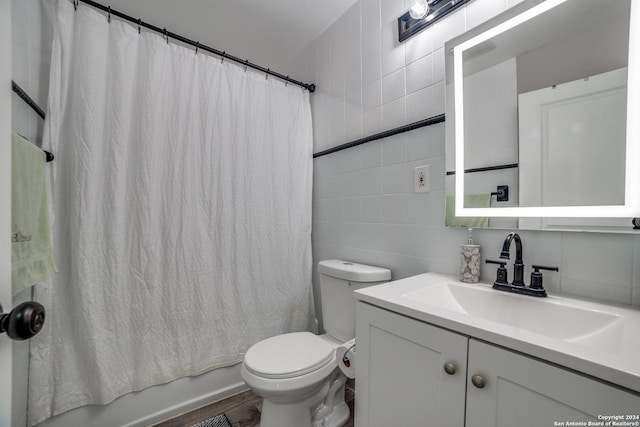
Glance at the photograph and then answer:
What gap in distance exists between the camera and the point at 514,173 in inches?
36.3

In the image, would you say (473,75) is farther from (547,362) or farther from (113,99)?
(113,99)

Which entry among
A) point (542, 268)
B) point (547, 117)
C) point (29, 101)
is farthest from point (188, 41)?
point (542, 268)

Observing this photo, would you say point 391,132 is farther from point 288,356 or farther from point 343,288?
point 288,356

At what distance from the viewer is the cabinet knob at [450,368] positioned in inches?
23.5

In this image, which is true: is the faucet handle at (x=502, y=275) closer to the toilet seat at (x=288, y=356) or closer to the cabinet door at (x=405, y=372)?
the cabinet door at (x=405, y=372)

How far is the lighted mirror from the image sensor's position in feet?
2.38

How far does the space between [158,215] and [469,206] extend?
1.47 meters

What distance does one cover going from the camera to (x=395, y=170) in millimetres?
1290

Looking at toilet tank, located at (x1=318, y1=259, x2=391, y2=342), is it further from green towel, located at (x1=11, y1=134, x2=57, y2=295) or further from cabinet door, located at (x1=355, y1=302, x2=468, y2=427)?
green towel, located at (x1=11, y1=134, x2=57, y2=295)

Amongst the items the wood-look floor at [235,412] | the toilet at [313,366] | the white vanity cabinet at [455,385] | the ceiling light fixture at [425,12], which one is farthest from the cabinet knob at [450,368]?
the ceiling light fixture at [425,12]

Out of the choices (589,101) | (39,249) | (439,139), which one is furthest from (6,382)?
(589,101)

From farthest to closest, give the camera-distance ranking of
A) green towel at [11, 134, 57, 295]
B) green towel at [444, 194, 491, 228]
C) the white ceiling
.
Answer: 1. the white ceiling
2. green towel at [444, 194, 491, 228]
3. green towel at [11, 134, 57, 295]

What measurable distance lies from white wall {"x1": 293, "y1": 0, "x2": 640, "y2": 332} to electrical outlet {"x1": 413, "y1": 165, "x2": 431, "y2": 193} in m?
0.02

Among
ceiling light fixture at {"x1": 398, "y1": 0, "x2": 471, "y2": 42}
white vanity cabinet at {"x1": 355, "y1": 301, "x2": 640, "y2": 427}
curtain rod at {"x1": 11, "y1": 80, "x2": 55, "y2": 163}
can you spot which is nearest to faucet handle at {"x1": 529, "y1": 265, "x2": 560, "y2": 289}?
white vanity cabinet at {"x1": 355, "y1": 301, "x2": 640, "y2": 427}
